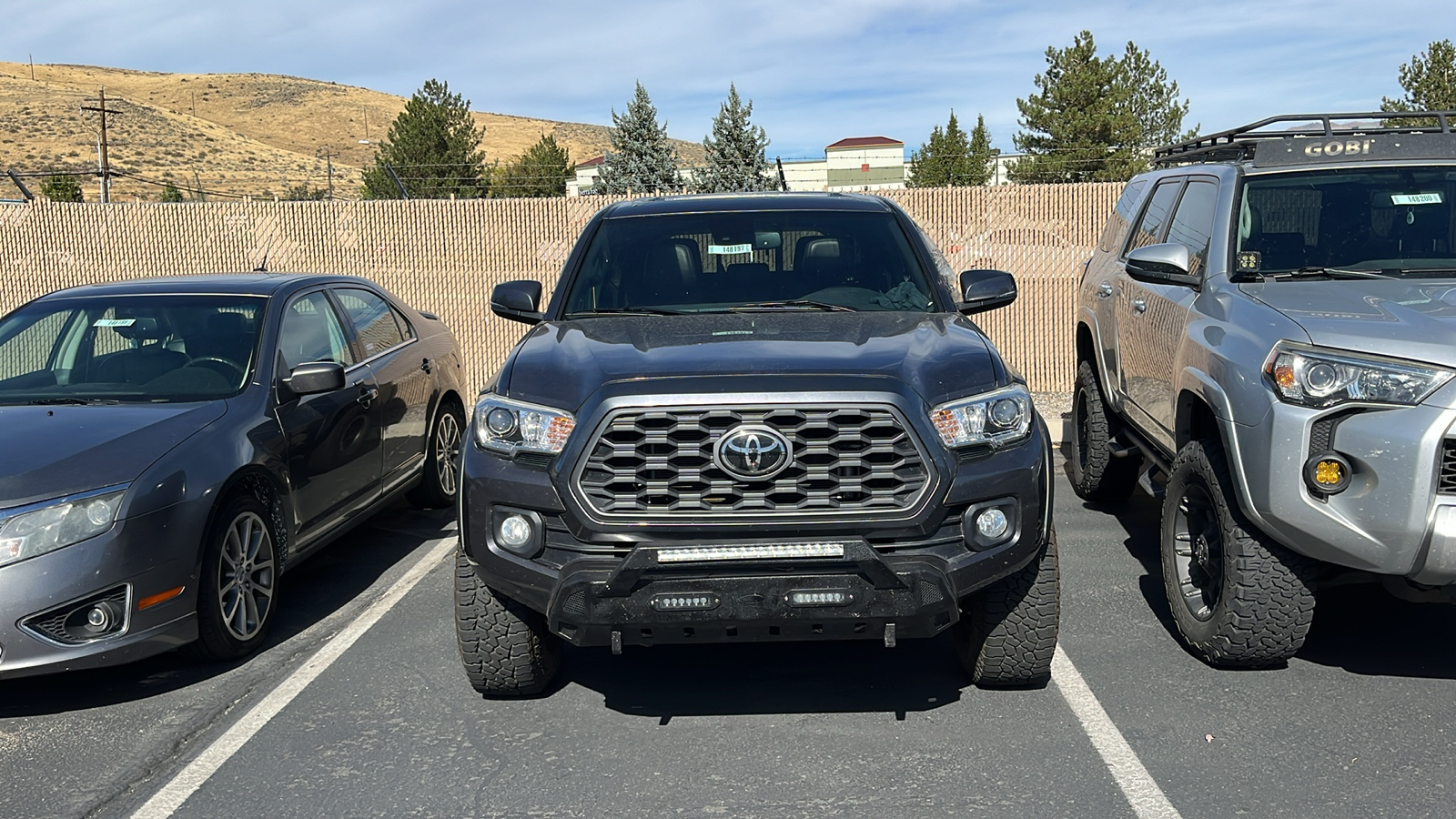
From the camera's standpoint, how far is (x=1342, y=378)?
402 cm

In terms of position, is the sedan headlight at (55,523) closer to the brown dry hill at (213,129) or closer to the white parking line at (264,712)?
the white parking line at (264,712)

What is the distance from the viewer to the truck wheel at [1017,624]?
4199 mm

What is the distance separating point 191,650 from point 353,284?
2.75 m

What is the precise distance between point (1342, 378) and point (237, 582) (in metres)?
4.16

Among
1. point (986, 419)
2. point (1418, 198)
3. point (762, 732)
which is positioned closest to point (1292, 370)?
point (986, 419)

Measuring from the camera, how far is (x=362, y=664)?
5.04 meters

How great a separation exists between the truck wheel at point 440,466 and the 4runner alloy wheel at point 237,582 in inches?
86.8

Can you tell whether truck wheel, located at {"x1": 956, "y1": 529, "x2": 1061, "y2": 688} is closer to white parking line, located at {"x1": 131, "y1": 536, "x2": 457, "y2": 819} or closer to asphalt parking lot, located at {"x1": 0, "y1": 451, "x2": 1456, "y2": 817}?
asphalt parking lot, located at {"x1": 0, "y1": 451, "x2": 1456, "y2": 817}

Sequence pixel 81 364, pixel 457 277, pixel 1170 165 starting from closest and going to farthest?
1. pixel 81 364
2. pixel 1170 165
3. pixel 457 277

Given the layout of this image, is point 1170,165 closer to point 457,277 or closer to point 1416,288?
point 1416,288

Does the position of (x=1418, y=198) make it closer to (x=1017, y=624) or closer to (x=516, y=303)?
(x=1017, y=624)

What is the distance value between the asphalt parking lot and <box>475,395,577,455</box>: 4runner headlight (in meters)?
1.03

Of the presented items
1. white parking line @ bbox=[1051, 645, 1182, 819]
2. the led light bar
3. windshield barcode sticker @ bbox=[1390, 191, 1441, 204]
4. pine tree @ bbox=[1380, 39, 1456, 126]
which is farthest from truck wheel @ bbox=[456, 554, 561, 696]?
pine tree @ bbox=[1380, 39, 1456, 126]

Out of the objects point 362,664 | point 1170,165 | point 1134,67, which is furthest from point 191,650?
point 1134,67
